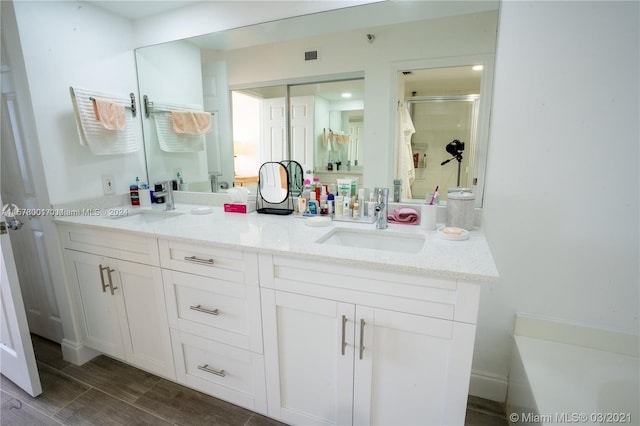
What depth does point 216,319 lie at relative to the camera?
1368 mm

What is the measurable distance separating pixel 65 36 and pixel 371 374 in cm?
233

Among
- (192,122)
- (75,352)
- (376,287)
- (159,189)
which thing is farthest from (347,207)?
(75,352)

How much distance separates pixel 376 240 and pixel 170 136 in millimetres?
1677

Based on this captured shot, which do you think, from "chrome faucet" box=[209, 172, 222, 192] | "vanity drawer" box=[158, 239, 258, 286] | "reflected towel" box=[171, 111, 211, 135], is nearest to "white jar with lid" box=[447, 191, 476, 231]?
"vanity drawer" box=[158, 239, 258, 286]

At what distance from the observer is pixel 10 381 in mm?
1675

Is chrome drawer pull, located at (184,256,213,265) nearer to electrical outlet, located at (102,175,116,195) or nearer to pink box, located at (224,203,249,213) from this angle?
pink box, located at (224,203,249,213)

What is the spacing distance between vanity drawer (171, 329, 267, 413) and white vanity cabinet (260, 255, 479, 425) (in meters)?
0.09

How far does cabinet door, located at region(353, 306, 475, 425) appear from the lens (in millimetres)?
998

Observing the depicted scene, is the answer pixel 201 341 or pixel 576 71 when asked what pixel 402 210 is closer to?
pixel 576 71

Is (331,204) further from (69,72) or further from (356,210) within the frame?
(69,72)

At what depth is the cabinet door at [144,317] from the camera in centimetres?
149

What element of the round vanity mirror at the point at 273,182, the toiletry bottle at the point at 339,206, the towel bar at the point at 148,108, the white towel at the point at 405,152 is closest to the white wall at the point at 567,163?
the white towel at the point at 405,152

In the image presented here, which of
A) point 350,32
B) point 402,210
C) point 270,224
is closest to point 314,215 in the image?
point 270,224

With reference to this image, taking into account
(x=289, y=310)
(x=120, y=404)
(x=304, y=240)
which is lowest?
(x=120, y=404)
